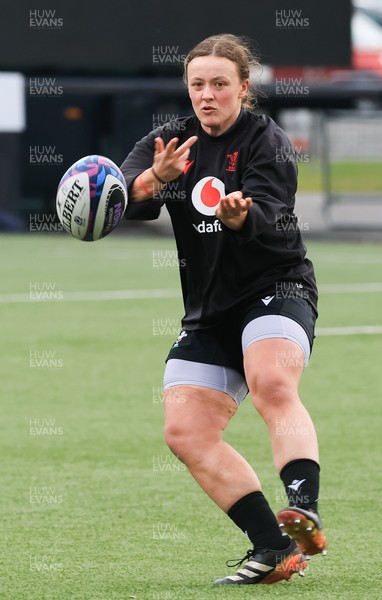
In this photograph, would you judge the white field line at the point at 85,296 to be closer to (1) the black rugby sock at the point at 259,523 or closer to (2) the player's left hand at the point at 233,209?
(1) the black rugby sock at the point at 259,523

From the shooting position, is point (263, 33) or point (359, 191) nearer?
point (263, 33)

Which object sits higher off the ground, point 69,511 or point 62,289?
point 69,511

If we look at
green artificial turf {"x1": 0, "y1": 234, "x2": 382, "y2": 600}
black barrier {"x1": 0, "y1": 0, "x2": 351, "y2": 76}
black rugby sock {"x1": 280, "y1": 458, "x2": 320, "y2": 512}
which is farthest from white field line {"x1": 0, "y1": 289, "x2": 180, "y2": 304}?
black rugby sock {"x1": 280, "y1": 458, "x2": 320, "y2": 512}

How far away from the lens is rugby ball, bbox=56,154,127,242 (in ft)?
18.0

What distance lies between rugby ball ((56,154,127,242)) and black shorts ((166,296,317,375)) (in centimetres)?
59

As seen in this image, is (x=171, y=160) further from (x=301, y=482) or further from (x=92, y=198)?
(x=301, y=482)

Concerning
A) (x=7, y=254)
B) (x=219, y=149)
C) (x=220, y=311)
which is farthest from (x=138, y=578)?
(x=7, y=254)

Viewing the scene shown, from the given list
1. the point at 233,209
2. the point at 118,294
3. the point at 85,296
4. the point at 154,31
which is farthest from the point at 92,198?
the point at 154,31

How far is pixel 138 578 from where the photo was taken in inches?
221

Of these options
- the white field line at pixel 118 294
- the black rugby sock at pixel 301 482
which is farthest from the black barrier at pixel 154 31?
the black rugby sock at pixel 301 482

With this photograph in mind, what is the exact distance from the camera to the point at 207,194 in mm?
5586

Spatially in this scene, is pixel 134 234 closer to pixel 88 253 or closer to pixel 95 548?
pixel 88 253

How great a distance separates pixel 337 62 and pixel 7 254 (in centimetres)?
756

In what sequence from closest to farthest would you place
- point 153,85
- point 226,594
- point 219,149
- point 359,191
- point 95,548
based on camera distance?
point 226,594, point 219,149, point 95,548, point 153,85, point 359,191
